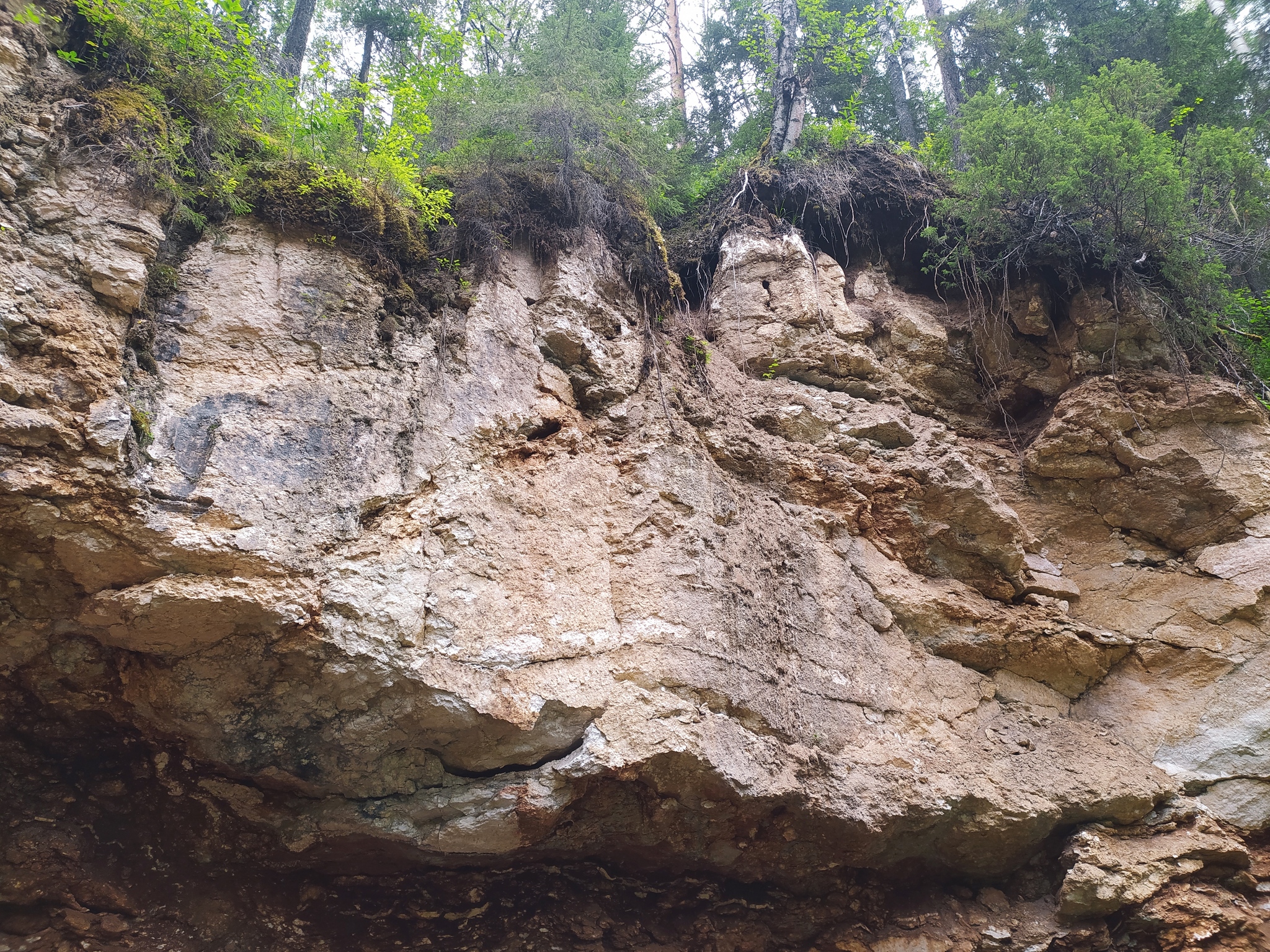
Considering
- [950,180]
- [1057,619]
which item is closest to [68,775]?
[1057,619]

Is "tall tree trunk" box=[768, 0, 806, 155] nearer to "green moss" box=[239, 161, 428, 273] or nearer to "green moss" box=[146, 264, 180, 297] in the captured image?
"green moss" box=[239, 161, 428, 273]

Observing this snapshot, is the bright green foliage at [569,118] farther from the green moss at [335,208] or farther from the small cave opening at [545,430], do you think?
the small cave opening at [545,430]

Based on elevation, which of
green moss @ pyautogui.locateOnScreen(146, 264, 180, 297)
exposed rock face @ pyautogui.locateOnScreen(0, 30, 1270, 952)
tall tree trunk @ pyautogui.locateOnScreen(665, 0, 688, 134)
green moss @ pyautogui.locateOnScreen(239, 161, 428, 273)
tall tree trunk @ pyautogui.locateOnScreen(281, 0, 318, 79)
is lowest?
exposed rock face @ pyautogui.locateOnScreen(0, 30, 1270, 952)

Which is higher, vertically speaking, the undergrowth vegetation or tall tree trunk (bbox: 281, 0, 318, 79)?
tall tree trunk (bbox: 281, 0, 318, 79)

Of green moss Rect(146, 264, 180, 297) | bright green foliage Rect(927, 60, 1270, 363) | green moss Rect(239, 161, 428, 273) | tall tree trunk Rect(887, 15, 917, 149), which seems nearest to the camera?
green moss Rect(146, 264, 180, 297)

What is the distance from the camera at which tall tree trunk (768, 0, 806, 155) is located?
28.7 ft

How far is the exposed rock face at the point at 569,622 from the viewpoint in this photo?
13.0ft

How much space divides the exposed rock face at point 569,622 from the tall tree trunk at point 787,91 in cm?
367

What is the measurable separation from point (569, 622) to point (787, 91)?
24.6ft

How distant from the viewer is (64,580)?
151 inches

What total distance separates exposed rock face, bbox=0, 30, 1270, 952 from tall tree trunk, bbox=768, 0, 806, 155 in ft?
12.0

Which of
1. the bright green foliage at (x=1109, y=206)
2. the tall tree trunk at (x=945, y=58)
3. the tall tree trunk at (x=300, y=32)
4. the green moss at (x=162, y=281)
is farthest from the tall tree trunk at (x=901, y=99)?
the green moss at (x=162, y=281)

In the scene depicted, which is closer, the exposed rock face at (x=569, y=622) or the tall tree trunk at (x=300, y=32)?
the exposed rock face at (x=569, y=622)

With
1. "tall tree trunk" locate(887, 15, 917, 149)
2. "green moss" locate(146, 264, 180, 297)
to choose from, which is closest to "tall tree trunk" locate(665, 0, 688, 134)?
"tall tree trunk" locate(887, 15, 917, 149)
